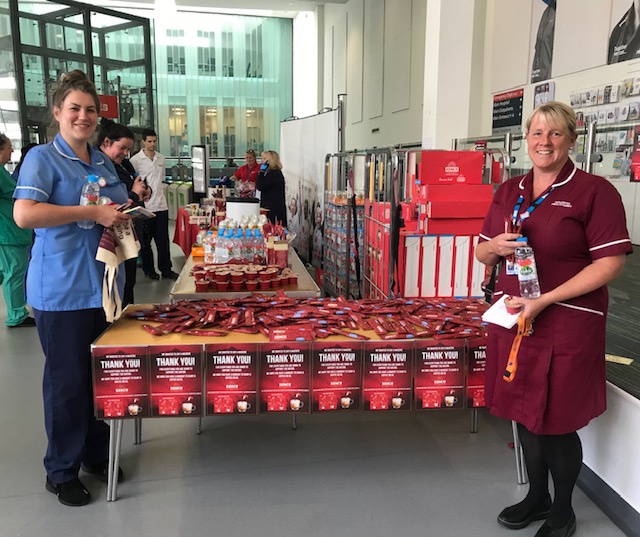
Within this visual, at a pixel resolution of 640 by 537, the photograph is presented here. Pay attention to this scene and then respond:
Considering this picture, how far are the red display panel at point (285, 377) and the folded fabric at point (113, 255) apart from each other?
25.9 inches

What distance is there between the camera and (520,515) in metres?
2.23

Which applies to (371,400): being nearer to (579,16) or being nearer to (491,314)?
(491,314)

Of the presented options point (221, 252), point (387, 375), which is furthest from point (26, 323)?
point (387, 375)

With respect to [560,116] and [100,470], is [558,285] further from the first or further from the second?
[100,470]

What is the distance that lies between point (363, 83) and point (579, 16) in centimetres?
646

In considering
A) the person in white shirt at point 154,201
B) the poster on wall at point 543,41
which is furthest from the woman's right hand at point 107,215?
the poster on wall at point 543,41

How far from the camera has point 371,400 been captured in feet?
7.68

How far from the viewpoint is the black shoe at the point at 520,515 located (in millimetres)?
2225

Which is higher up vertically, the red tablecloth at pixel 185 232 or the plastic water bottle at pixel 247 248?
the plastic water bottle at pixel 247 248

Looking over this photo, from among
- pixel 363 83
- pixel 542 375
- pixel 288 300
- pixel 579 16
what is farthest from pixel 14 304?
pixel 363 83

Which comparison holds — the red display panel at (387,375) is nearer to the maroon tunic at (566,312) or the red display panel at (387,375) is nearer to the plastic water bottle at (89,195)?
the maroon tunic at (566,312)

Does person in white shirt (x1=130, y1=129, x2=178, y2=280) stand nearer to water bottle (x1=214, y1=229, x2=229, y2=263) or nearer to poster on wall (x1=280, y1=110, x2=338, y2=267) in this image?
poster on wall (x1=280, y1=110, x2=338, y2=267)

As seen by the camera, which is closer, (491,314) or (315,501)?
(491,314)

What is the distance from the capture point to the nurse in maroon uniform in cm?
182
